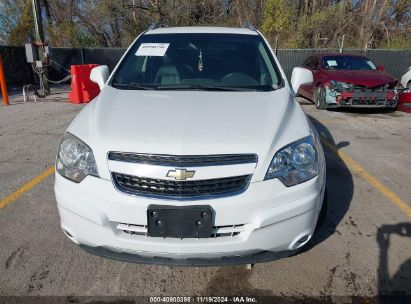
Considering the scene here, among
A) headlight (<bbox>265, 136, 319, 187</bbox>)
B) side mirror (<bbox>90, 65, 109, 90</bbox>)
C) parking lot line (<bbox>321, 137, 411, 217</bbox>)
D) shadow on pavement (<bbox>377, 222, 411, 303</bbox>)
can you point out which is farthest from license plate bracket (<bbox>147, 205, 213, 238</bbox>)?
parking lot line (<bbox>321, 137, 411, 217</bbox>)

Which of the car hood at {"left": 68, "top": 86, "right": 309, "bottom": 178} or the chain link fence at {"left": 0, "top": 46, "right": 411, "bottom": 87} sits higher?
the car hood at {"left": 68, "top": 86, "right": 309, "bottom": 178}

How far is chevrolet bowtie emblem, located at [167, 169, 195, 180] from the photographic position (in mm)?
2102

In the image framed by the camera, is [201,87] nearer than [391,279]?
No

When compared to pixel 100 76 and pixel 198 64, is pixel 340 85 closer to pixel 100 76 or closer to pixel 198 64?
pixel 198 64

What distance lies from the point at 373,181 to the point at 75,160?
365 cm

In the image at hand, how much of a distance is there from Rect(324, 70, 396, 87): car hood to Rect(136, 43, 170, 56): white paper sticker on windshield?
6.42 metres

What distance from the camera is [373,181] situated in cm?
441

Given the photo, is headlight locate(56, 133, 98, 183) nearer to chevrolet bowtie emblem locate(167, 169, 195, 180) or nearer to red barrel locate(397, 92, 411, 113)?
chevrolet bowtie emblem locate(167, 169, 195, 180)

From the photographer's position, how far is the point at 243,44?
12.3 ft

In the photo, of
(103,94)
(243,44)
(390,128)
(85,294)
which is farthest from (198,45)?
(390,128)

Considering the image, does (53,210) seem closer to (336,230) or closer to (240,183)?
(240,183)

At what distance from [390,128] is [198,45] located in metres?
5.59

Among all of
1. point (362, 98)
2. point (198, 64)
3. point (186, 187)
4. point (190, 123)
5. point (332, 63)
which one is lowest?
point (362, 98)

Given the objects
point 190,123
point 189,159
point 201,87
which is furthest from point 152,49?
point 189,159
